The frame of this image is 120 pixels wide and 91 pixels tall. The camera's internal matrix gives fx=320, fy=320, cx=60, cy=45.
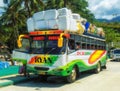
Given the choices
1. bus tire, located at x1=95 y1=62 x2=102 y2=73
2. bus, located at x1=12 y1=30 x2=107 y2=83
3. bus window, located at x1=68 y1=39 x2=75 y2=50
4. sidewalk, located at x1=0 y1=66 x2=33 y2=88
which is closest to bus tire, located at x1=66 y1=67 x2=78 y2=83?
bus, located at x1=12 y1=30 x2=107 y2=83

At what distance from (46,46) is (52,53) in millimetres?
528

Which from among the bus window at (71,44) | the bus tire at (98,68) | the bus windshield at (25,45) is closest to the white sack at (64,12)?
the bus window at (71,44)

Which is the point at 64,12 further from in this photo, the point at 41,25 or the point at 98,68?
the point at 98,68

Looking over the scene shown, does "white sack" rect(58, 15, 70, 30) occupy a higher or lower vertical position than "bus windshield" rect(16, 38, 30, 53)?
higher

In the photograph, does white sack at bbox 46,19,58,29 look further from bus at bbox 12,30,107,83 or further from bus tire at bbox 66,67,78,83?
bus tire at bbox 66,67,78,83

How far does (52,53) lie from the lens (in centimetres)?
1547

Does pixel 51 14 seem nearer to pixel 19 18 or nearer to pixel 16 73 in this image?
pixel 16 73

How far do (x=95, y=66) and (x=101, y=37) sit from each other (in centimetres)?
296

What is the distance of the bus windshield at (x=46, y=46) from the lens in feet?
50.6

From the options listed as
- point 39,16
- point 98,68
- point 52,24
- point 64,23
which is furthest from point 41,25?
point 98,68

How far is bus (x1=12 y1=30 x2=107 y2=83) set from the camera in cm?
1528

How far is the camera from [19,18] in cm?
5516

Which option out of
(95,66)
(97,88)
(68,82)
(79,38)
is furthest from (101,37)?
(97,88)

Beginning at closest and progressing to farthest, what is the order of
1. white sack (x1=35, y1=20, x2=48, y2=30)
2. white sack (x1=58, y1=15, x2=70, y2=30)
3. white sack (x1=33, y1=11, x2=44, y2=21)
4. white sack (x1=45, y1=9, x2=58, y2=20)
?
white sack (x1=58, y1=15, x2=70, y2=30), white sack (x1=45, y1=9, x2=58, y2=20), white sack (x1=35, y1=20, x2=48, y2=30), white sack (x1=33, y1=11, x2=44, y2=21)
